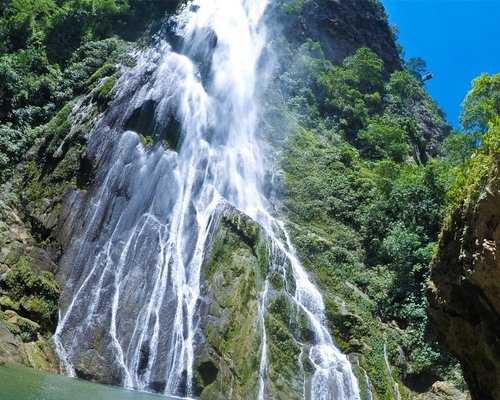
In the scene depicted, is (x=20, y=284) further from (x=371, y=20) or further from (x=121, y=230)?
(x=371, y=20)

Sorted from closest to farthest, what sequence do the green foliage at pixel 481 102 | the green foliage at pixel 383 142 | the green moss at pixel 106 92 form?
the green foliage at pixel 481 102 < the green moss at pixel 106 92 < the green foliage at pixel 383 142

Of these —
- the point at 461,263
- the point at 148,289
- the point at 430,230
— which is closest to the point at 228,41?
the point at 430,230

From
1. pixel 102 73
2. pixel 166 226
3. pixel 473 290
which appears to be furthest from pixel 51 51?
pixel 473 290

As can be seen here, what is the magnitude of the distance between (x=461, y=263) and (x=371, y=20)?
172ft

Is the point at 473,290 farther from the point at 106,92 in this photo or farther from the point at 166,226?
the point at 106,92

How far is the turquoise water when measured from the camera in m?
12.4

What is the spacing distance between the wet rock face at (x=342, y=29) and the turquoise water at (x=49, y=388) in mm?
40010

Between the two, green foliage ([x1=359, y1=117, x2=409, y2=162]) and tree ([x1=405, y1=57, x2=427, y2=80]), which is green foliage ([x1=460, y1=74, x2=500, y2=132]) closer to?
green foliage ([x1=359, y1=117, x2=409, y2=162])

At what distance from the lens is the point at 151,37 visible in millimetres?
36562

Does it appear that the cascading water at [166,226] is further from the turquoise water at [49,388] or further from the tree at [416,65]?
the tree at [416,65]

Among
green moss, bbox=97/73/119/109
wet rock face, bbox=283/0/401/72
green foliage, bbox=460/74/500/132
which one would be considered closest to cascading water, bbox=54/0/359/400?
green moss, bbox=97/73/119/109

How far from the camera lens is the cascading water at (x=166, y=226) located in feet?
61.9

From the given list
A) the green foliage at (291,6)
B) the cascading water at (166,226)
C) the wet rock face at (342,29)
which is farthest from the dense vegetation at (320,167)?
the green foliage at (291,6)

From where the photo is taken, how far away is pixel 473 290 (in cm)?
958
